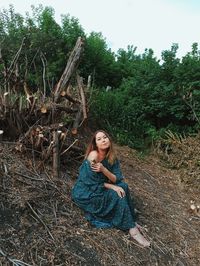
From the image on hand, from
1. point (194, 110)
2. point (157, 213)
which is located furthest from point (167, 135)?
point (157, 213)

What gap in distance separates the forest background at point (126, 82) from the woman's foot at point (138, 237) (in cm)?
316

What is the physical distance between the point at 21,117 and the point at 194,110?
3.27m

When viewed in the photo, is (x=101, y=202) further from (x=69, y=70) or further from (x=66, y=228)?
(x=69, y=70)

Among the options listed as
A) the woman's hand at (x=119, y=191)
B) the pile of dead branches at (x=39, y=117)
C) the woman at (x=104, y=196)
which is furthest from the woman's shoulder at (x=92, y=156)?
the pile of dead branches at (x=39, y=117)

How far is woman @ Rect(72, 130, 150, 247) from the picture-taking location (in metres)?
5.21

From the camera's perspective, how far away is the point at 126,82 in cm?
930

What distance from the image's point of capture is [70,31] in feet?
32.0

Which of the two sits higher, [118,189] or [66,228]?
[118,189]

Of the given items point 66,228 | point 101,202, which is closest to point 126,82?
point 101,202

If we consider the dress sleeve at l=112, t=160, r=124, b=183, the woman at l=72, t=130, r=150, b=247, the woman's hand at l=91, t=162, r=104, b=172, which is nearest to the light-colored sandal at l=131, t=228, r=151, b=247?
the woman at l=72, t=130, r=150, b=247

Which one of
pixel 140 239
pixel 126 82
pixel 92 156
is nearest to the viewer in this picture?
pixel 140 239

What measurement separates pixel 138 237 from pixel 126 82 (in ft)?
15.1

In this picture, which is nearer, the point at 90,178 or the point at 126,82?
the point at 90,178

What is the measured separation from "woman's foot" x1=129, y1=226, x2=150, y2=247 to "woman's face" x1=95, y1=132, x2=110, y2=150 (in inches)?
35.4
